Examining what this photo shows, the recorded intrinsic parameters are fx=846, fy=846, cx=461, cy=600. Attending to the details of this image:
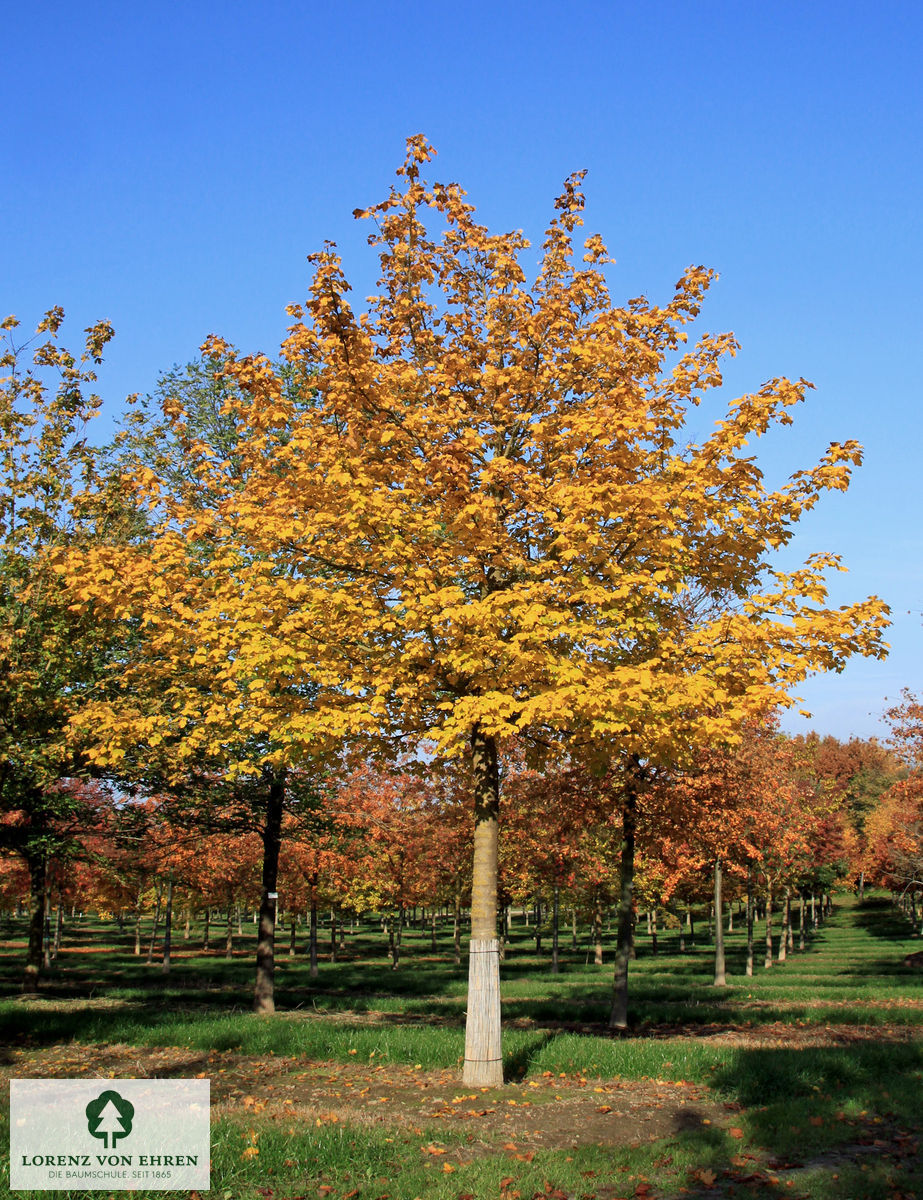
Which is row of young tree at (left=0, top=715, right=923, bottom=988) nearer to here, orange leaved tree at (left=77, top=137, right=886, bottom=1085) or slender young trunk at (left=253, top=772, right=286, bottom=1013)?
slender young trunk at (left=253, top=772, right=286, bottom=1013)

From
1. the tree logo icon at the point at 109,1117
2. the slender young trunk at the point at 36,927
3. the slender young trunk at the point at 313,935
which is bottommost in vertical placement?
the slender young trunk at the point at 313,935

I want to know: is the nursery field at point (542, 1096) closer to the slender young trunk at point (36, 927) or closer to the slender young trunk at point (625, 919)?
the slender young trunk at point (625, 919)

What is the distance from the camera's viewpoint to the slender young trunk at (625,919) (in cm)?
1548

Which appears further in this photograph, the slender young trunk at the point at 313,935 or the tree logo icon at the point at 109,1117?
the slender young trunk at the point at 313,935

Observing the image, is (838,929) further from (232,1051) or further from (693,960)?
(232,1051)

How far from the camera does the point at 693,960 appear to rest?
4025 cm

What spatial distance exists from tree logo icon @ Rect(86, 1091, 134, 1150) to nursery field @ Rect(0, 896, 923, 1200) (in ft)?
2.04

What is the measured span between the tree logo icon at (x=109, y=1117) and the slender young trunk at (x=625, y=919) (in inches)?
401

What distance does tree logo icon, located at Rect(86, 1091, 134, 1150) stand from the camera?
6281 mm

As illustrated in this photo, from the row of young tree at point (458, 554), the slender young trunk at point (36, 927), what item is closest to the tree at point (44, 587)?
the row of young tree at point (458, 554)

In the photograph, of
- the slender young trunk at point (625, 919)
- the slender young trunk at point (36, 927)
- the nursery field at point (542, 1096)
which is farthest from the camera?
the slender young trunk at point (36, 927)

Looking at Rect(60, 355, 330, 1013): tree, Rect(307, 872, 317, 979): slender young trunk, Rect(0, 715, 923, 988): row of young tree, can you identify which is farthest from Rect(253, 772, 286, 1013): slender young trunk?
Rect(307, 872, 317, 979): slender young trunk
